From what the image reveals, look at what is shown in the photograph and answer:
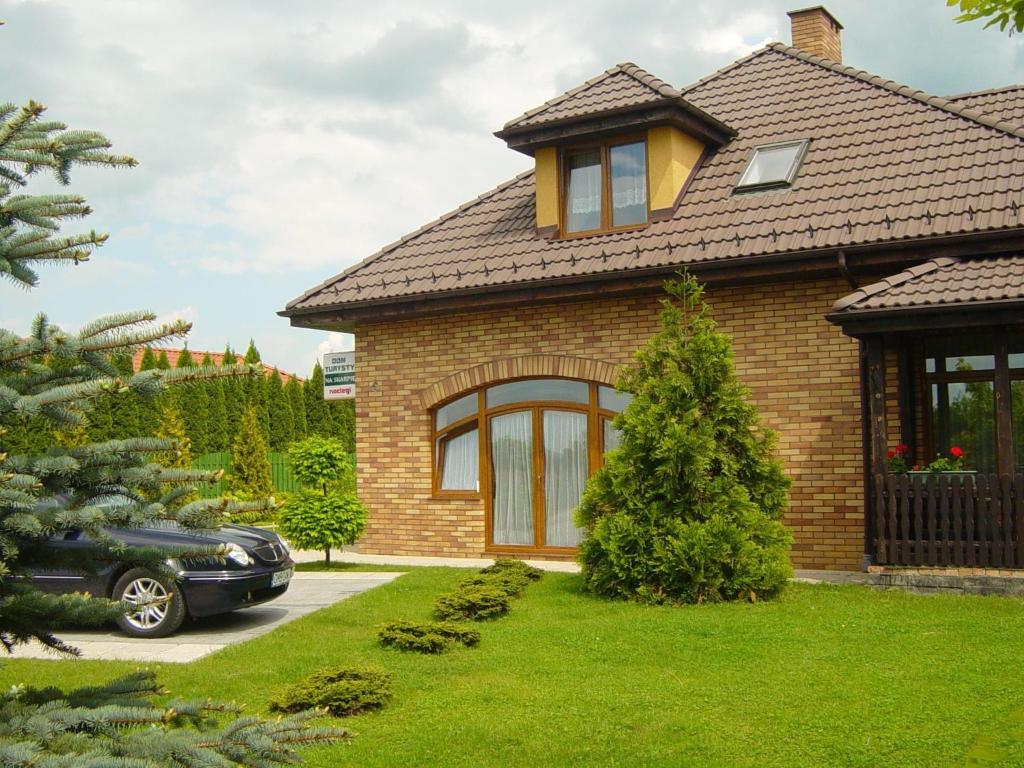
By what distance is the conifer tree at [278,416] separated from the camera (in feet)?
93.0

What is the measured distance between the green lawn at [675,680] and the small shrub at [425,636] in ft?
0.40

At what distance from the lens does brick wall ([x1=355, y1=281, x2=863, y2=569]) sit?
39.4 ft

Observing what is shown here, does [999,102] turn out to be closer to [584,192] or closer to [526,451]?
[584,192]

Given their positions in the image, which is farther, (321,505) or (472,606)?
(321,505)

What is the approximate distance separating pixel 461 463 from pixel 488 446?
524 mm

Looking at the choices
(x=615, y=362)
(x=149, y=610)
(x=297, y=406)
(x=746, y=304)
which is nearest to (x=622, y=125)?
(x=746, y=304)

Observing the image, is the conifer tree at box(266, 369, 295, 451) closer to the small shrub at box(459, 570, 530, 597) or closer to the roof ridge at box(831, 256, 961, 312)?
the small shrub at box(459, 570, 530, 597)

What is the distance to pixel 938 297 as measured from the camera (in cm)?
1023

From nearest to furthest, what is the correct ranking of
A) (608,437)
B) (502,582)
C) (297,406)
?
(502,582)
(608,437)
(297,406)

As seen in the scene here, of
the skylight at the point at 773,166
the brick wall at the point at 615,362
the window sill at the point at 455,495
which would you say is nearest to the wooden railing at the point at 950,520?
the brick wall at the point at 615,362

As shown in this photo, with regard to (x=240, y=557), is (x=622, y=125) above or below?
above

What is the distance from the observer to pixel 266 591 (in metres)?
9.88

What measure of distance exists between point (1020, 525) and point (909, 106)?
21.0ft

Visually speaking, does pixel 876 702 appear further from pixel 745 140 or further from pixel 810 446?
pixel 745 140
